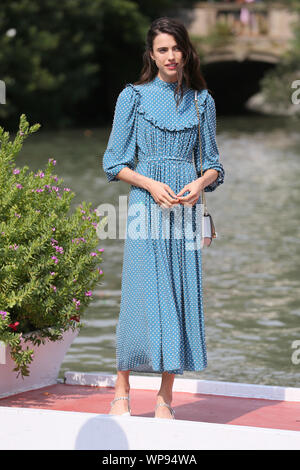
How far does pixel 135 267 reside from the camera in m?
4.82

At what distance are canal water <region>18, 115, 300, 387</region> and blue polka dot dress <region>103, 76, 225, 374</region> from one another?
278cm

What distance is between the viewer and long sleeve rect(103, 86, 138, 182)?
4.86 metres

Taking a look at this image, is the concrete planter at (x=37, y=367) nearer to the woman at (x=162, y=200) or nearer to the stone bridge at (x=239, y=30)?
the woman at (x=162, y=200)

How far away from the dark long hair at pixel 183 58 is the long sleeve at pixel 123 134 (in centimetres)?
13

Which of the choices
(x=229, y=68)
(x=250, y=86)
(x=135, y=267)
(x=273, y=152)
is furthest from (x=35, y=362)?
(x=250, y=86)

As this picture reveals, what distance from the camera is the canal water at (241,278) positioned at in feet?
26.5

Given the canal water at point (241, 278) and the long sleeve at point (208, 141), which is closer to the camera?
the long sleeve at point (208, 141)

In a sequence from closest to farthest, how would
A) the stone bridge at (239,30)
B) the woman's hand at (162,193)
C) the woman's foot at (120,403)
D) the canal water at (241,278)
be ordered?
1. the woman's hand at (162,193)
2. the woman's foot at (120,403)
3. the canal water at (241,278)
4. the stone bridge at (239,30)

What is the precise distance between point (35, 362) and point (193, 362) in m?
1.23

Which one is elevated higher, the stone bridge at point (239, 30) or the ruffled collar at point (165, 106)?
the stone bridge at point (239, 30)

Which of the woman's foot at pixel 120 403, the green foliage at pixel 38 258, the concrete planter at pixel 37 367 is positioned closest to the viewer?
the woman's foot at pixel 120 403

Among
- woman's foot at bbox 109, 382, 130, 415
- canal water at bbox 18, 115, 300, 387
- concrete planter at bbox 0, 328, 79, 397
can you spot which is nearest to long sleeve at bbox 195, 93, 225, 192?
woman's foot at bbox 109, 382, 130, 415

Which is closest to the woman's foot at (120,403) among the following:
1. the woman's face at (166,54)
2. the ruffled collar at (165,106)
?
the ruffled collar at (165,106)
